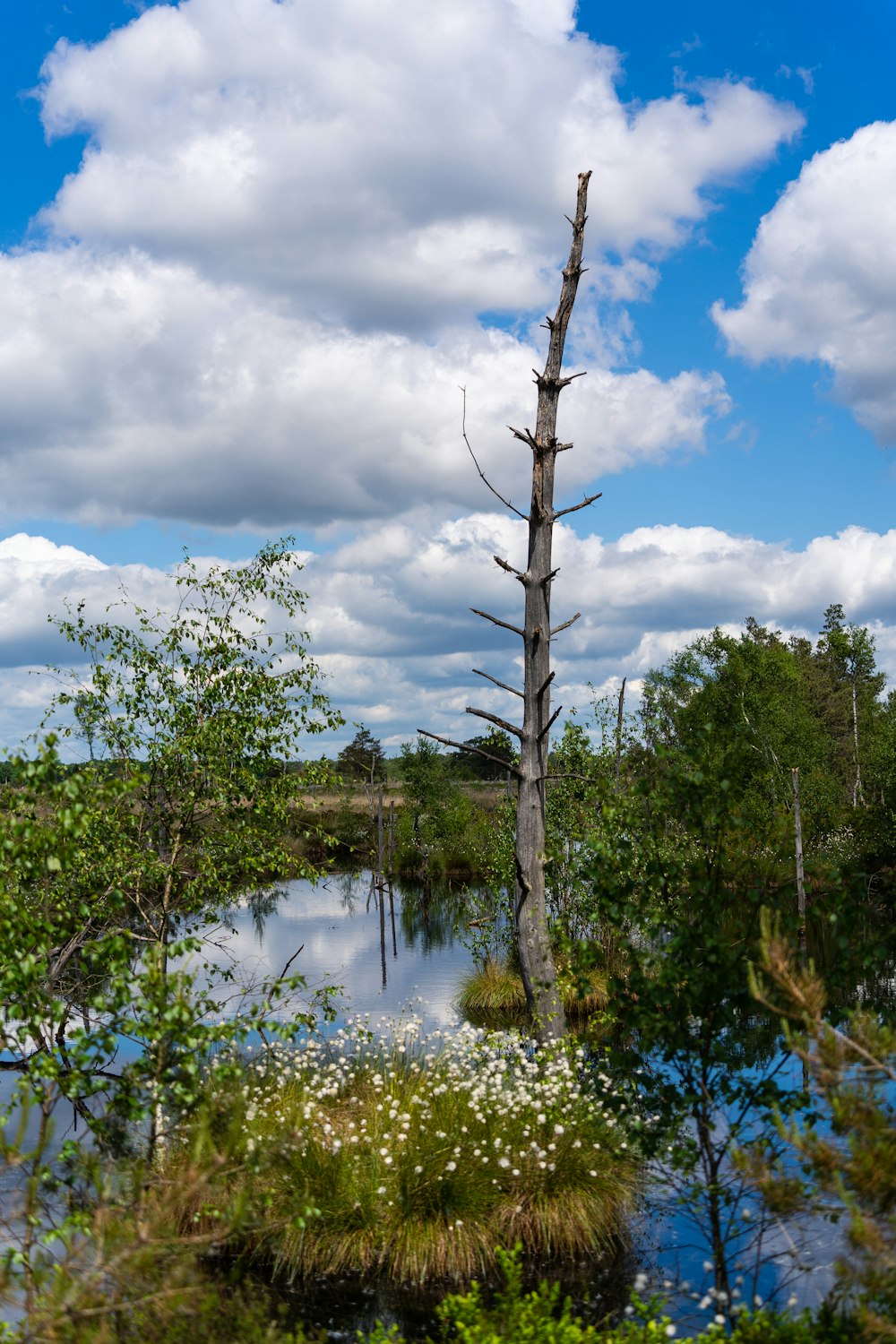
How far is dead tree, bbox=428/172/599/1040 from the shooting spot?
14.7m

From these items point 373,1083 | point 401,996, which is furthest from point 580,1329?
point 401,996

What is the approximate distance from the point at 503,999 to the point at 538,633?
40.0 ft

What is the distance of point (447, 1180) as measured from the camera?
35.6ft

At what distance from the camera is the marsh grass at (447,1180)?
10.6 metres

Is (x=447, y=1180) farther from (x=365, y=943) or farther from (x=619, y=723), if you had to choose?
(x=365, y=943)

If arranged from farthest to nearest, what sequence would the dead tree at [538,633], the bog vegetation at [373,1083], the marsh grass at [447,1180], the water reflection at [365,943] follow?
the water reflection at [365,943], the dead tree at [538,633], the marsh grass at [447,1180], the bog vegetation at [373,1083]

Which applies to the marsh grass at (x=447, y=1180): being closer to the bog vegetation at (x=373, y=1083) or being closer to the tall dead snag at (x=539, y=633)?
the bog vegetation at (x=373, y=1083)

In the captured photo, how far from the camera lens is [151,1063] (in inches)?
254

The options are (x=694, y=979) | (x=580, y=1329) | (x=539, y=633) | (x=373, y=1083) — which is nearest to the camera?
(x=580, y=1329)

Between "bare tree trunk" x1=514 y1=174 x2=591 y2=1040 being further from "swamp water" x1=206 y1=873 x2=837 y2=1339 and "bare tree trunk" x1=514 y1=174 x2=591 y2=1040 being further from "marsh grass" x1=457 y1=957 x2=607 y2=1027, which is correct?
"marsh grass" x1=457 y1=957 x2=607 y2=1027

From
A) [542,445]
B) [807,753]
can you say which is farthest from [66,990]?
[807,753]

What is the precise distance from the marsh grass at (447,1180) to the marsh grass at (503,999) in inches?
408

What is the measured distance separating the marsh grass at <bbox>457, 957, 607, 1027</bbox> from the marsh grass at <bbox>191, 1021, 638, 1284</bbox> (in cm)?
1036

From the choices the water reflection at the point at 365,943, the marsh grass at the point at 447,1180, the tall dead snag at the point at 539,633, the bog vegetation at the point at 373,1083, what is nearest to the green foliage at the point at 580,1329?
the bog vegetation at the point at 373,1083
